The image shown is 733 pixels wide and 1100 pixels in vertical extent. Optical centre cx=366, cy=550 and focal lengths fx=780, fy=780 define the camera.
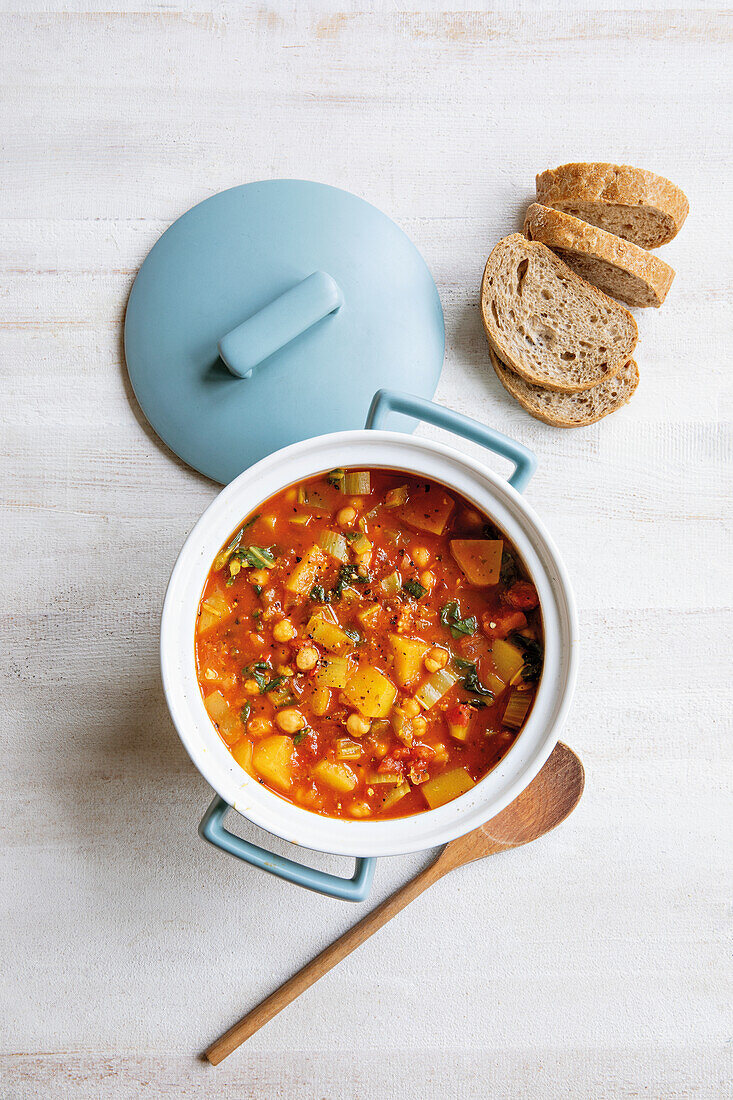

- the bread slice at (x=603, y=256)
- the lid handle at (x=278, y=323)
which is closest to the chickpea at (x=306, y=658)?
the lid handle at (x=278, y=323)

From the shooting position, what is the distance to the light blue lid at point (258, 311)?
5.92 feet

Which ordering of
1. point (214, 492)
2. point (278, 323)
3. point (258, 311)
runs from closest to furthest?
point (278, 323)
point (258, 311)
point (214, 492)

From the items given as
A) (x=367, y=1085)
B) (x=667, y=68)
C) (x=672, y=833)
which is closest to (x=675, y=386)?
(x=667, y=68)

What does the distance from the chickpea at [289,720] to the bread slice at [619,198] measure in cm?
135

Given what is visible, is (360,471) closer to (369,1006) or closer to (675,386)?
(675,386)

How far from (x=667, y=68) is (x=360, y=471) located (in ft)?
4.67

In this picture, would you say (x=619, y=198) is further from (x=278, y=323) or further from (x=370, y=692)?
(x=370, y=692)

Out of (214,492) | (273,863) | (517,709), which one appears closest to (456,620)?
(517,709)

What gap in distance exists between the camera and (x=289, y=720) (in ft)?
4.94

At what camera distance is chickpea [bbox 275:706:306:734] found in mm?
1508

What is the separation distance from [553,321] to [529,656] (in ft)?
2.90

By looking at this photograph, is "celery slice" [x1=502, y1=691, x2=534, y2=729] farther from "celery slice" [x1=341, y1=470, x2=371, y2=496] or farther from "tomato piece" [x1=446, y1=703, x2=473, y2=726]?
"celery slice" [x1=341, y1=470, x2=371, y2=496]

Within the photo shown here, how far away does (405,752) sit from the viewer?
1.53 metres

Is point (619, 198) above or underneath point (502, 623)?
above
